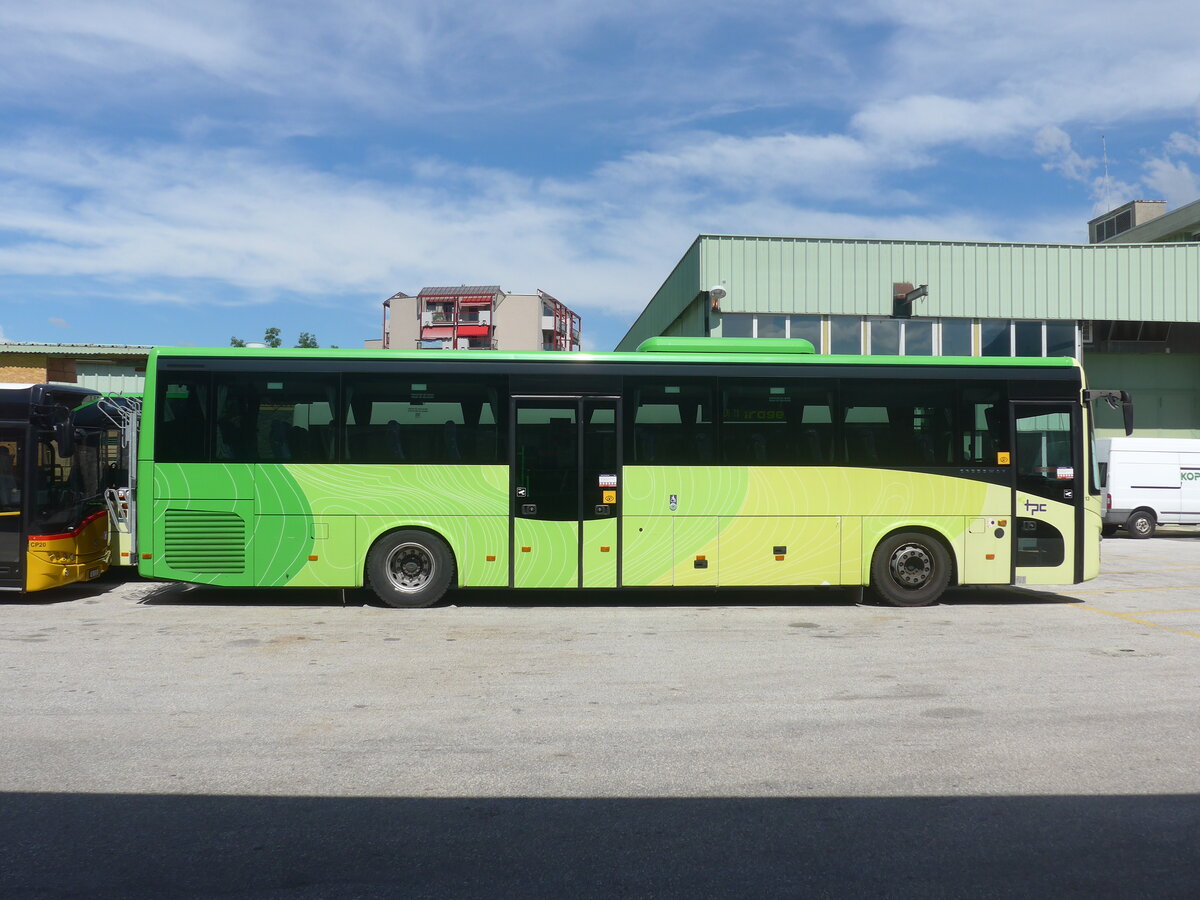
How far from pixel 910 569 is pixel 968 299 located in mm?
15484

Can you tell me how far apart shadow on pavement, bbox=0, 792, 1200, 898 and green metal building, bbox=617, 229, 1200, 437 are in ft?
62.3

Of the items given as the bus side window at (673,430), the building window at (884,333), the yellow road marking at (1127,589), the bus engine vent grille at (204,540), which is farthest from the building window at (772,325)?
the bus engine vent grille at (204,540)

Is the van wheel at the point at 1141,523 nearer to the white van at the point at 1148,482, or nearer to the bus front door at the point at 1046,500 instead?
the white van at the point at 1148,482

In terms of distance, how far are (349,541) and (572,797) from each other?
276 inches

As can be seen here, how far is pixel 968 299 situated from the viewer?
24.6m

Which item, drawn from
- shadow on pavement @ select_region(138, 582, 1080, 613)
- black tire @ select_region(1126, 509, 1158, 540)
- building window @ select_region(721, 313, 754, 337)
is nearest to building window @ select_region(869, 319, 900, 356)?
building window @ select_region(721, 313, 754, 337)

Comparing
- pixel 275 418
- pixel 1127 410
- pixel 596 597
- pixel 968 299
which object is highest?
pixel 968 299

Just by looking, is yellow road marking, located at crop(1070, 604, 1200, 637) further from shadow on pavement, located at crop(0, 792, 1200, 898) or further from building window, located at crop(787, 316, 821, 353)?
building window, located at crop(787, 316, 821, 353)

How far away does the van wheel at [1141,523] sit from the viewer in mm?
22156

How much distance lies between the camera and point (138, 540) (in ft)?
35.8

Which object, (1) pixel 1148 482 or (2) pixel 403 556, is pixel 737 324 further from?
(2) pixel 403 556

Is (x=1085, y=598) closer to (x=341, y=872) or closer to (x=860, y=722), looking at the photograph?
(x=860, y=722)

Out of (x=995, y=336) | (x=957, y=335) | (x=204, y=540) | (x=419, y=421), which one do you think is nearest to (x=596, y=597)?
(x=419, y=421)

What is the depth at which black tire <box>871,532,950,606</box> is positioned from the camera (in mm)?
11422
